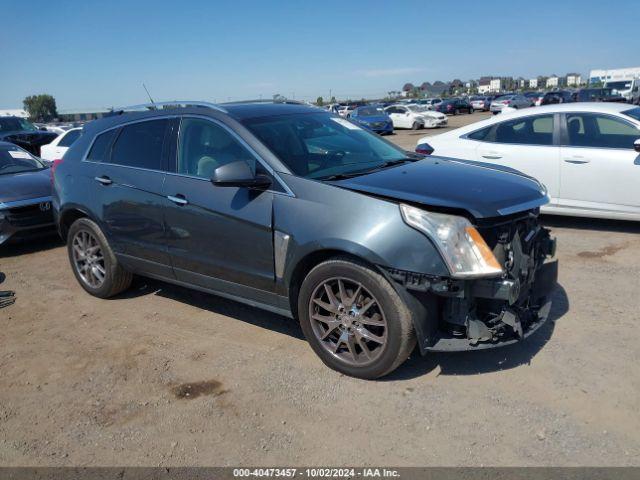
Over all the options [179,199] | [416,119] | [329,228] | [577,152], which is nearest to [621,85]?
[416,119]

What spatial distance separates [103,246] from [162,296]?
747mm

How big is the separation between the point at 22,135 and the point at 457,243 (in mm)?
17191

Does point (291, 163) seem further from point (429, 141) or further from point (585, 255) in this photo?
point (429, 141)

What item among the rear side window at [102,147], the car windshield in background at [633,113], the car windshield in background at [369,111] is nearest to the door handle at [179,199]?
the rear side window at [102,147]

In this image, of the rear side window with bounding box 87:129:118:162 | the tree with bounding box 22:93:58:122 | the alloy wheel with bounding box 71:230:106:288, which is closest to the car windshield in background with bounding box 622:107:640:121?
the rear side window with bounding box 87:129:118:162

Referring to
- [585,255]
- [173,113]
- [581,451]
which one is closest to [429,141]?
[585,255]

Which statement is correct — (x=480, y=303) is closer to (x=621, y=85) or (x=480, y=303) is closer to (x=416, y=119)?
(x=416, y=119)

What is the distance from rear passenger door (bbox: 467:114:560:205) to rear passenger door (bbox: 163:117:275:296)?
430cm

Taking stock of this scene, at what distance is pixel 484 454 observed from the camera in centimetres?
288

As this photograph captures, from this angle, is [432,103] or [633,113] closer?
[633,113]

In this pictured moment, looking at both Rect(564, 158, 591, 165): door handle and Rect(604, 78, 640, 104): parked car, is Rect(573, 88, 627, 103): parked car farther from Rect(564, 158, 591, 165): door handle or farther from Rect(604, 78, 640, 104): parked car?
Rect(564, 158, 591, 165): door handle

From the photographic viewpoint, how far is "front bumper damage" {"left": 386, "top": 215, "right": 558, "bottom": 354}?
10.7ft

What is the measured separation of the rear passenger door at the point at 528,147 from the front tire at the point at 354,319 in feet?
14.0

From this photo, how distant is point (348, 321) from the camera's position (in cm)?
362
